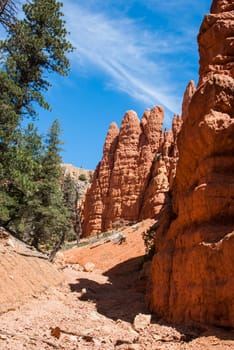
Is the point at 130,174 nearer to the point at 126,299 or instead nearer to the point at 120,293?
the point at 120,293

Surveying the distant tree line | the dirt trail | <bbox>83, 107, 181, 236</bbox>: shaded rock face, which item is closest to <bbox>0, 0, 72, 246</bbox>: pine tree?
the distant tree line

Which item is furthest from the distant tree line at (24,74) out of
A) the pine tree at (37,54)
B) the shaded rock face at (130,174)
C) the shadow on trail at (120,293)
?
the shaded rock face at (130,174)

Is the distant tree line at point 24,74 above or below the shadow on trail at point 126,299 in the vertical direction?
above

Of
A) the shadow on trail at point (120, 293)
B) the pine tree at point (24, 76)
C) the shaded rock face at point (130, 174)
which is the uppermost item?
the shaded rock face at point (130, 174)

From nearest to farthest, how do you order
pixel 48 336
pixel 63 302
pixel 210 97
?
pixel 48 336 < pixel 210 97 < pixel 63 302

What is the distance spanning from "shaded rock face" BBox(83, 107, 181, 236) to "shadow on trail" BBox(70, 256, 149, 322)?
1767 cm

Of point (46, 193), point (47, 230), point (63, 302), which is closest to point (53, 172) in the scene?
point (46, 193)

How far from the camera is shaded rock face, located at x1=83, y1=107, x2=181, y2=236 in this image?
4981 cm

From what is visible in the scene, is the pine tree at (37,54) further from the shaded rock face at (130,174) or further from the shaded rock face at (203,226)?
the shaded rock face at (130,174)

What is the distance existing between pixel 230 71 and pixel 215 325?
9.84m

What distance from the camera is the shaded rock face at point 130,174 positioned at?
49.8 meters

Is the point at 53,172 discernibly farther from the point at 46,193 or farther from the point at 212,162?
the point at 212,162

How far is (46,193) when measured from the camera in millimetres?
25859

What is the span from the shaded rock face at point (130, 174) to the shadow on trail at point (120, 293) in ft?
58.0
